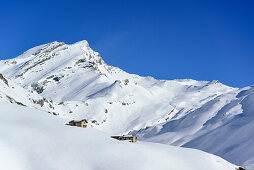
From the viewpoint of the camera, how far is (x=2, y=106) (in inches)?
2734

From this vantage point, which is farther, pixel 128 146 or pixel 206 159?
pixel 206 159

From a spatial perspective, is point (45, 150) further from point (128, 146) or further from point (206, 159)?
point (206, 159)

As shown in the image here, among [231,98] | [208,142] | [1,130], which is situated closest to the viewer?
[1,130]

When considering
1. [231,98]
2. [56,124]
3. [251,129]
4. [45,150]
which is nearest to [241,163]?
[251,129]

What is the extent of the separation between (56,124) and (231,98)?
122 meters

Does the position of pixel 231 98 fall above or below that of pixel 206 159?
above

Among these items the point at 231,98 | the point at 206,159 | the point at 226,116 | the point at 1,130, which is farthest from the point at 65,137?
the point at 231,98

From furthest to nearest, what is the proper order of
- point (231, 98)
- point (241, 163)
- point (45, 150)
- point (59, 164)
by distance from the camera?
point (231, 98) < point (241, 163) < point (45, 150) < point (59, 164)

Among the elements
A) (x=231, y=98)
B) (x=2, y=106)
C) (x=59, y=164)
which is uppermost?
(x=231, y=98)

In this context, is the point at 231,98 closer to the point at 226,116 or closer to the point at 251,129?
the point at 226,116

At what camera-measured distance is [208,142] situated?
11694cm

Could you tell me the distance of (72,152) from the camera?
170ft

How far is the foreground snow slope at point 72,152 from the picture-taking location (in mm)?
48406

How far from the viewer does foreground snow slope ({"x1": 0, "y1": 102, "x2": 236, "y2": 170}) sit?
159ft
